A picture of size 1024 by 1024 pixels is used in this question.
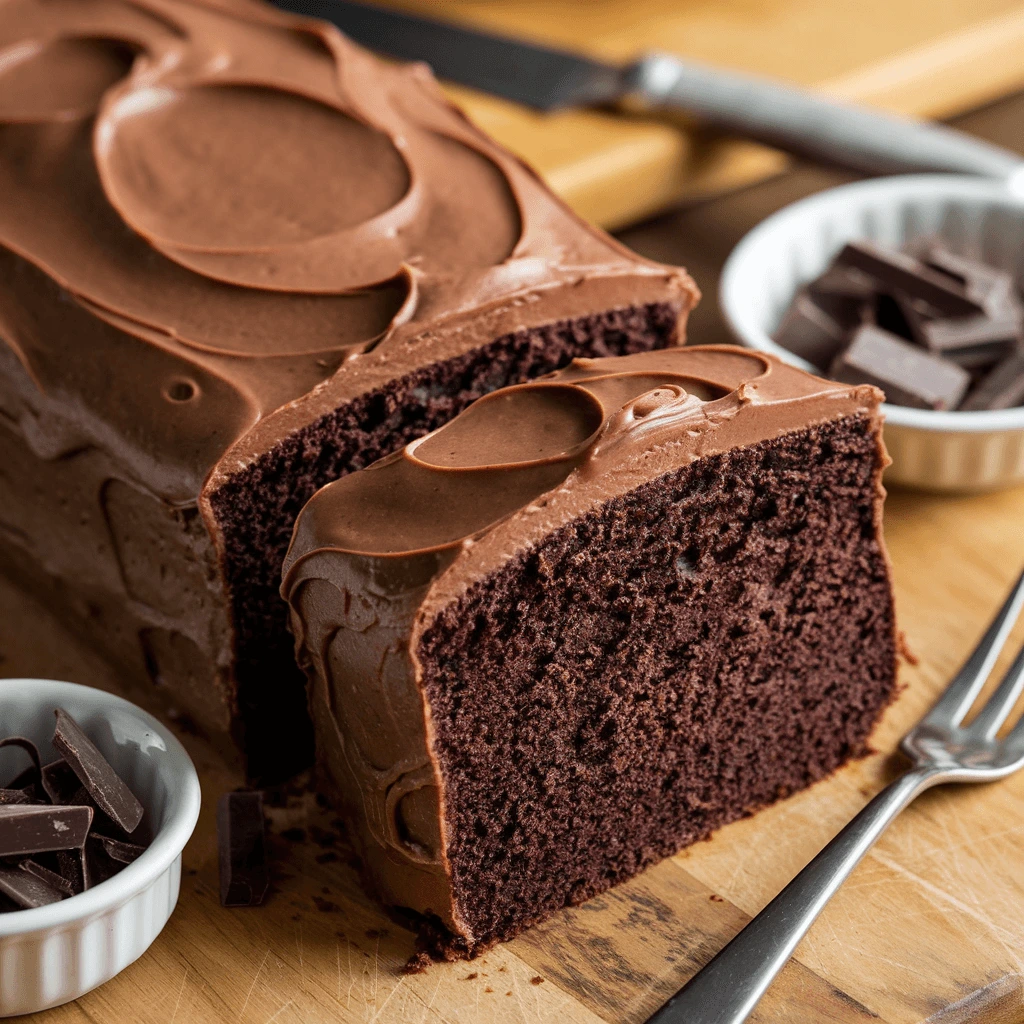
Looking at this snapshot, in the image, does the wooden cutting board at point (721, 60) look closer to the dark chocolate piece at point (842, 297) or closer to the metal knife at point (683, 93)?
the metal knife at point (683, 93)

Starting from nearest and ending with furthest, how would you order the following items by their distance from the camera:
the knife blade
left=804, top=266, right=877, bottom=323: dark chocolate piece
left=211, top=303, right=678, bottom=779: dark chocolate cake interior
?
left=211, top=303, right=678, bottom=779: dark chocolate cake interior
left=804, top=266, right=877, bottom=323: dark chocolate piece
the knife blade

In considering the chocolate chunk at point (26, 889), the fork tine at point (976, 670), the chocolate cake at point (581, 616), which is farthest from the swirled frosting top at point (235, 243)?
the fork tine at point (976, 670)

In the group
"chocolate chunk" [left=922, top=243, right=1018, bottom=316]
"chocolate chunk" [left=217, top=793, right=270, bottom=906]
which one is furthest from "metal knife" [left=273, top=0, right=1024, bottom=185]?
"chocolate chunk" [left=217, top=793, right=270, bottom=906]

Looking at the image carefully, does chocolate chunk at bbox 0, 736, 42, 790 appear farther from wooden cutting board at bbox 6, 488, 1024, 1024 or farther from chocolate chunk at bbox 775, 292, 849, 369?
chocolate chunk at bbox 775, 292, 849, 369

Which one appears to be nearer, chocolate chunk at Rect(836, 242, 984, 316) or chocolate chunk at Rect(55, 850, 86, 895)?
chocolate chunk at Rect(55, 850, 86, 895)

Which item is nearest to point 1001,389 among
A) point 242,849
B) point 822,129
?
point 822,129

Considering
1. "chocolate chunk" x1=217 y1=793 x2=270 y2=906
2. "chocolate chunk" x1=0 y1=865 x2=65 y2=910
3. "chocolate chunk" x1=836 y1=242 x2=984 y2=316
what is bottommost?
"chocolate chunk" x1=217 y1=793 x2=270 y2=906

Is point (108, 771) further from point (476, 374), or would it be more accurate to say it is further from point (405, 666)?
point (476, 374)

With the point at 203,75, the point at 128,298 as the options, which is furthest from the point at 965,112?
the point at 128,298
